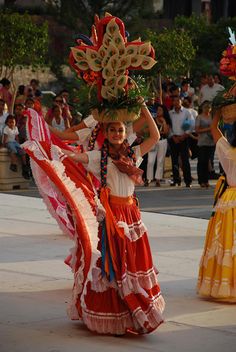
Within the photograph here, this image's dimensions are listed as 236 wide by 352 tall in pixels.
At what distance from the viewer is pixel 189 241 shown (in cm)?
1430

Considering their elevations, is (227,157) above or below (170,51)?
below

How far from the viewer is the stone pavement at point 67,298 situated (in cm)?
885

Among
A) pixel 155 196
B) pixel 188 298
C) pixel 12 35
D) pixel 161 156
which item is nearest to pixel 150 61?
pixel 188 298

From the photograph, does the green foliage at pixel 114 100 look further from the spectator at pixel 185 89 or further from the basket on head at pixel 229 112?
the spectator at pixel 185 89

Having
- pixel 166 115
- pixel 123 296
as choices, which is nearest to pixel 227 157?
pixel 123 296

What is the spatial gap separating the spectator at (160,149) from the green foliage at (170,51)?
484 cm

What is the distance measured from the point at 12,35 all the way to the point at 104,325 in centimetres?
1559

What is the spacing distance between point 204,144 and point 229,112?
10.6m

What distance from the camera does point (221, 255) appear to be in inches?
418

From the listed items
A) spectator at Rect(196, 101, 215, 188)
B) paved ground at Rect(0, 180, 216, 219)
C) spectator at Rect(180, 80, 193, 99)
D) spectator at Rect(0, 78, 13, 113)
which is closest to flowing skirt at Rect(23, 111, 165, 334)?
paved ground at Rect(0, 180, 216, 219)

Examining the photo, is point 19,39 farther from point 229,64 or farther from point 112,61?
point 112,61

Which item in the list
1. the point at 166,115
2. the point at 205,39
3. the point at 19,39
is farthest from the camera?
the point at 205,39

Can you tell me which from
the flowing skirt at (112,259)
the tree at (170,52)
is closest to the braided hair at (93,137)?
the flowing skirt at (112,259)

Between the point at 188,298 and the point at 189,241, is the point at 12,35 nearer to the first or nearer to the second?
the point at 189,241
